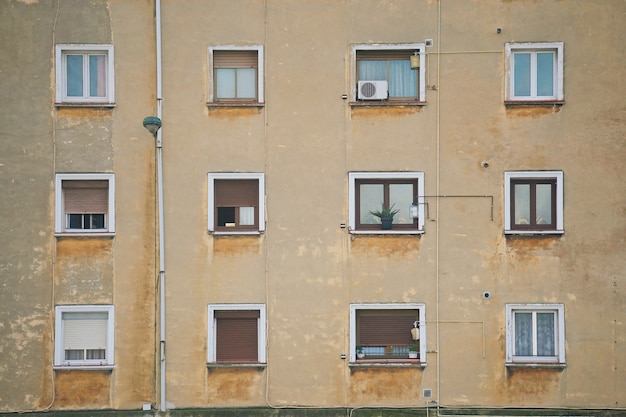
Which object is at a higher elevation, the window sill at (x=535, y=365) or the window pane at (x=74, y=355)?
the window pane at (x=74, y=355)

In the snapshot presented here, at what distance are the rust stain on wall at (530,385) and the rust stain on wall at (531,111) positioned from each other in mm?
5368

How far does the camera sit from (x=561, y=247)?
14.7m

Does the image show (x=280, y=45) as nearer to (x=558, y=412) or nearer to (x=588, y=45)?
(x=588, y=45)

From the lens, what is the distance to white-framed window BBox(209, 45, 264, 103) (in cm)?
1508

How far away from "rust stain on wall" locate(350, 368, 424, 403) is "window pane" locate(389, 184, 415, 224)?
3.20 m

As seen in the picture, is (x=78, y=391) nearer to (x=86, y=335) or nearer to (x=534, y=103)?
(x=86, y=335)

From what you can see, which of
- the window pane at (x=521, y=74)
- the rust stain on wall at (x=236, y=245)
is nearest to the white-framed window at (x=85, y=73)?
the rust stain on wall at (x=236, y=245)

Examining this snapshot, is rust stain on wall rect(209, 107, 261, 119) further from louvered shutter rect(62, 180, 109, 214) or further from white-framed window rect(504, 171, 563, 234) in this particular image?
white-framed window rect(504, 171, 563, 234)

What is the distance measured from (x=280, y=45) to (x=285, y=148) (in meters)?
2.21

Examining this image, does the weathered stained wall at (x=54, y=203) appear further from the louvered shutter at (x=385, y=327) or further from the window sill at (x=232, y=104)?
the louvered shutter at (x=385, y=327)

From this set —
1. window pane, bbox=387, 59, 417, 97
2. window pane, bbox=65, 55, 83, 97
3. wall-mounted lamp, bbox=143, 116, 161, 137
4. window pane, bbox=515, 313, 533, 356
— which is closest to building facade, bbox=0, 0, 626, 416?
window pane, bbox=515, 313, 533, 356

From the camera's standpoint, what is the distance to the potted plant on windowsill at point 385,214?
14812 millimetres

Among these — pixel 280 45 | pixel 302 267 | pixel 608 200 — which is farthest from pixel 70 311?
pixel 608 200

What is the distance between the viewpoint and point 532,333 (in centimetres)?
1485
